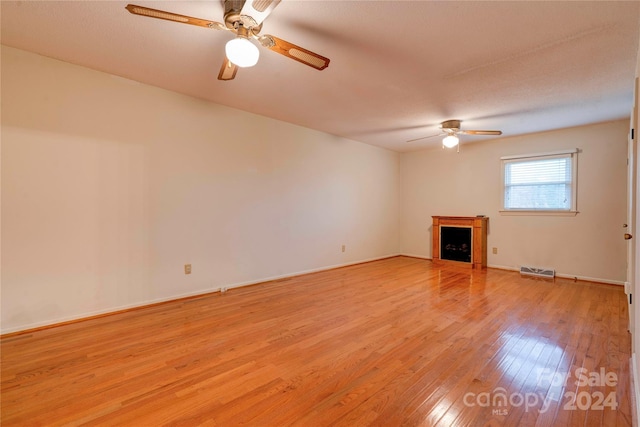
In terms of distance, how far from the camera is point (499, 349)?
2.21m

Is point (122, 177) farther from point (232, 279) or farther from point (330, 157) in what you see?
point (330, 157)

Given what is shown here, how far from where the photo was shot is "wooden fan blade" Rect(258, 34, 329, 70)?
1.80 metres

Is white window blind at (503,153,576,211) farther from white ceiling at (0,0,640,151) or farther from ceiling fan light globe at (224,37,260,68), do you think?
ceiling fan light globe at (224,37,260,68)

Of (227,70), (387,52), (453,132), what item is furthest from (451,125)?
(227,70)

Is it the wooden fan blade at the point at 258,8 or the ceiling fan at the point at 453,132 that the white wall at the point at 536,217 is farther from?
the wooden fan blade at the point at 258,8

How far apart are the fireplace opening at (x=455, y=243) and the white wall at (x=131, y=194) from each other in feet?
9.33

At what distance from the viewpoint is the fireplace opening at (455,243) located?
5.52 meters

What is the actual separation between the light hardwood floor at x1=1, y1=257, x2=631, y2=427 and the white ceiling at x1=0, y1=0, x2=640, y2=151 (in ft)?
7.84

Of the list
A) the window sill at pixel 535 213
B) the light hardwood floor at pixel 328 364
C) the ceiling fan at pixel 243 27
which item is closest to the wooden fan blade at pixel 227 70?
the ceiling fan at pixel 243 27

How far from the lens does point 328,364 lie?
6.53 feet

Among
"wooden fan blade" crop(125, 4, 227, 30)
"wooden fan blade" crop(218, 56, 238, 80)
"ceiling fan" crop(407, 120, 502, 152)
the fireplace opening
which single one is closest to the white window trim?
the fireplace opening

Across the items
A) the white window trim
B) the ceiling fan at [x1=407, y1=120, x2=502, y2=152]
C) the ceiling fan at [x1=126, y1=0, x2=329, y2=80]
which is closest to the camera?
the ceiling fan at [x1=126, y1=0, x2=329, y2=80]

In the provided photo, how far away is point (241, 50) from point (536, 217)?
5344 millimetres

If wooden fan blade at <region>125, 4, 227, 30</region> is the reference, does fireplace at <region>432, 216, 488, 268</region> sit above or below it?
below
